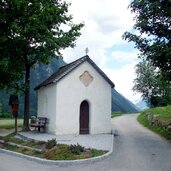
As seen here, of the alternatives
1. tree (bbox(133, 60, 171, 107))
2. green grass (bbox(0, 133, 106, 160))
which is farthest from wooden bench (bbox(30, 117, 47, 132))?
tree (bbox(133, 60, 171, 107))

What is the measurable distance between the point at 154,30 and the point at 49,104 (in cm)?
1008

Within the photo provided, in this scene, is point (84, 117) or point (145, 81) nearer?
point (84, 117)

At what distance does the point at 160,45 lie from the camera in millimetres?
25375

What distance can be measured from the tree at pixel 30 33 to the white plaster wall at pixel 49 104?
54.0 inches

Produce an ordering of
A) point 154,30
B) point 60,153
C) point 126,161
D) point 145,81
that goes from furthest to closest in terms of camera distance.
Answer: point 145,81 → point 154,30 → point 60,153 → point 126,161

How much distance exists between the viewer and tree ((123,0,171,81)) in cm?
2519

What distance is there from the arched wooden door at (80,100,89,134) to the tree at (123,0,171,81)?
6.62 meters

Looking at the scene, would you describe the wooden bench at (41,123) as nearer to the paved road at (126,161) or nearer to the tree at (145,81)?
the paved road at (126,161)

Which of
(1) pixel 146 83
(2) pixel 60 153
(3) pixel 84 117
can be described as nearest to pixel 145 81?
(1) pixel 146 83

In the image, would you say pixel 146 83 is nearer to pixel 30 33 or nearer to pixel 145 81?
pixel 145 81

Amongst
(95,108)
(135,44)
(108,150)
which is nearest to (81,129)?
(95,108)

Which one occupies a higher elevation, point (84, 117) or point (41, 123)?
point (84, 117)

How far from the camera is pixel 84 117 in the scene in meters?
31.4

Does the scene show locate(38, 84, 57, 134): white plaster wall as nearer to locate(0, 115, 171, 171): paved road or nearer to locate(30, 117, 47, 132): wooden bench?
locate(30, 117, 47, 132): wooden bench
